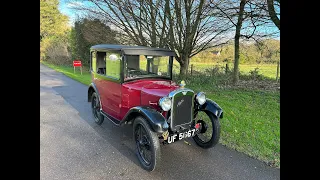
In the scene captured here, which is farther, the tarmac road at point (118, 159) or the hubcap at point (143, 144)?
the hubcap at point (143, 144)

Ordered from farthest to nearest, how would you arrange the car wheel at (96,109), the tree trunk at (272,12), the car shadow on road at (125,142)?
the tree trunk at (272,12)
the car wheel at (96,109)
the car shadow on road at (125,142)

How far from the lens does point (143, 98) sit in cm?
380

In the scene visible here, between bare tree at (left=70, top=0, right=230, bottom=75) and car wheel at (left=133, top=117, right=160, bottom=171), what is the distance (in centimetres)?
652

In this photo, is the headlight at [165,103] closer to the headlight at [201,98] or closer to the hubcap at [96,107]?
the headlight at [201,98]

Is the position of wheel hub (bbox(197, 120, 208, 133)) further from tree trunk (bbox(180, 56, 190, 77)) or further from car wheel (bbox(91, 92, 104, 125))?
tree trunk (bbox(180, 56, 190, 77))

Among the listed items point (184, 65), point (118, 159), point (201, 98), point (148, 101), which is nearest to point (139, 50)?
point (148, 101)

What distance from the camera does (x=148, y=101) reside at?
146 inches

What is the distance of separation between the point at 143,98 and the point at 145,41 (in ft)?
24.7

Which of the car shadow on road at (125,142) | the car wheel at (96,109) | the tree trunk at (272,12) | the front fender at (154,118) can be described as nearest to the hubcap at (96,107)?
the car wheel at (96,109)

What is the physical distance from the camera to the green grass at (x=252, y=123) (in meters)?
3.58

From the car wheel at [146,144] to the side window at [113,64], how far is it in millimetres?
1180

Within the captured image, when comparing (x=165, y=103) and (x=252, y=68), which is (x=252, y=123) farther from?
(x=252, y=68)
